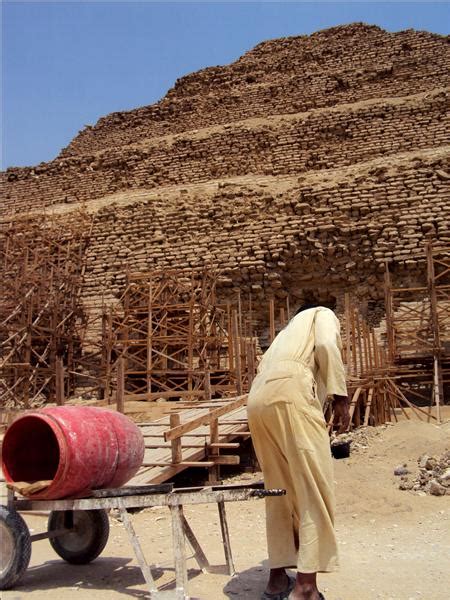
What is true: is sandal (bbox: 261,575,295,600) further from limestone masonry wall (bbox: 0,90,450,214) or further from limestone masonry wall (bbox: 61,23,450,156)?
limestone masonry wall (bbox: 61,23,450,156)

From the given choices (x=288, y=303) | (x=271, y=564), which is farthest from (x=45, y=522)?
(x=288, y=303)

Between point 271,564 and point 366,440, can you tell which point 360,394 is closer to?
point 366,440

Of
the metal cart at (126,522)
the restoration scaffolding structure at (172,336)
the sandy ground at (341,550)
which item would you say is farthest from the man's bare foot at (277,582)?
the restoration scaffolding structure at (172,336)

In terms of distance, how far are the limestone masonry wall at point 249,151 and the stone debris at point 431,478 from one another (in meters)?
15.7

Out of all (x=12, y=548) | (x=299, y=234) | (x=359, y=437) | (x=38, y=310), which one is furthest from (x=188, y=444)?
(x=38, y=310)

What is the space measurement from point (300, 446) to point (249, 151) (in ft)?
69.1

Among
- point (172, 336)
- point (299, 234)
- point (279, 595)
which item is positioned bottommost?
point (279, 595)

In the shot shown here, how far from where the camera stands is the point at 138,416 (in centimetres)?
1073

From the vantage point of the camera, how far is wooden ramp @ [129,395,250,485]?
5906 millimetres

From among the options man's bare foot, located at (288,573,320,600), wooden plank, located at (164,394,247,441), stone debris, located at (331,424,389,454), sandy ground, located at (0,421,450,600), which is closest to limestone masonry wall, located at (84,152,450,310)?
stone debris, located at (331,424,389,454)

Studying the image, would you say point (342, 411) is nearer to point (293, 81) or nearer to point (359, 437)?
point (359, 437)

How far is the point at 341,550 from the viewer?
430 centimetres

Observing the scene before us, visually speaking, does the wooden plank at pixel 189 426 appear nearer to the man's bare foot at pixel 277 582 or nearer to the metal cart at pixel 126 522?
the metal cart at pixel 126 522

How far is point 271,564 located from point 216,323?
490 inches
